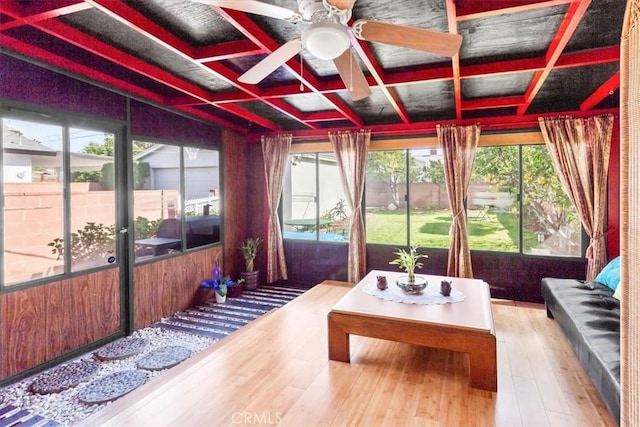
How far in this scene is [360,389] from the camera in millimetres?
2387

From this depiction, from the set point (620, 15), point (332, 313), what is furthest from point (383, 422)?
point (620, 15)

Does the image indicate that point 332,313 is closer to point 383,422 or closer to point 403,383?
point 403,383

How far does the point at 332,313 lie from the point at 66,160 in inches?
108

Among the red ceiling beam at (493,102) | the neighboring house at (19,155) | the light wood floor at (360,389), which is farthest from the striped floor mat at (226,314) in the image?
the red ceiling beam at (493,102)

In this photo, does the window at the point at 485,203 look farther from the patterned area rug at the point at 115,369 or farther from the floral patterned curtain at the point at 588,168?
the patterned area rug at the point at 115,369

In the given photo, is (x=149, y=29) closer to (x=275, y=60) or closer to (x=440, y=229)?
(x=275, y=60)

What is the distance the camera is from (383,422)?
2.04m

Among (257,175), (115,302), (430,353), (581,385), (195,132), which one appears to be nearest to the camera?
(581,385)

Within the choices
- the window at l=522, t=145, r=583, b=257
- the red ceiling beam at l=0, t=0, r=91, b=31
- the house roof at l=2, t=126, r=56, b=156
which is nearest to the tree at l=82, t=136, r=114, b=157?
the house roof at l=2, t=126, r=56, b=156

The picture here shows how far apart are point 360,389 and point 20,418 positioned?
230cm

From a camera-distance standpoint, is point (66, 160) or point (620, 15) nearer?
point (620, 15)

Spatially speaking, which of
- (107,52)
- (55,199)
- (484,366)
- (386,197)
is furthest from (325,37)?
(386,197)

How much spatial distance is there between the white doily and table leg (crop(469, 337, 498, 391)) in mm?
591

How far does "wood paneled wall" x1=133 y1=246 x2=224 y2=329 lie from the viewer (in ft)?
12.6
